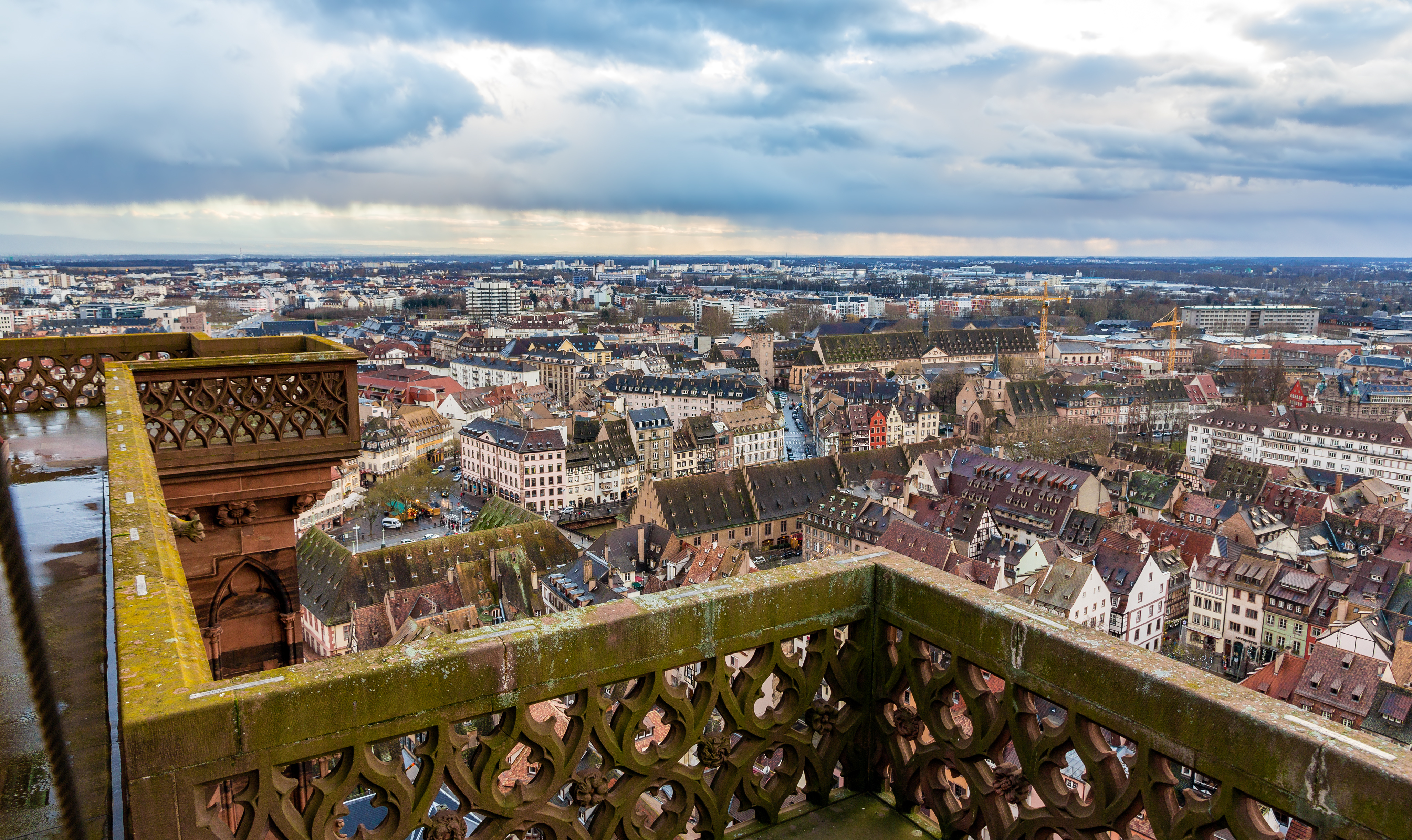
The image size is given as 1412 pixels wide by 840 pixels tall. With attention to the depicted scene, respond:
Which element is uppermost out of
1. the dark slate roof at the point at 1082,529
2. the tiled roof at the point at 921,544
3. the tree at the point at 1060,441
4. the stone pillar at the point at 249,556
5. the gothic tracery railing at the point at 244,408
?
the gothic tracery railing at the point at 244,408

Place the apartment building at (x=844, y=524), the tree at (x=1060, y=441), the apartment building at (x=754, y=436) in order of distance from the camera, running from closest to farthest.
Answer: the apartment building at (x=844, y=524) < the tree at (x=1060, y=441) < the apartment building at (x=754, y=436)

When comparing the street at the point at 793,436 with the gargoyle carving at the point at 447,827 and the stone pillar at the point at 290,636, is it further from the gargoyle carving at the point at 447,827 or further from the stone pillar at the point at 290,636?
the gargoyle carving at the point at 447,827

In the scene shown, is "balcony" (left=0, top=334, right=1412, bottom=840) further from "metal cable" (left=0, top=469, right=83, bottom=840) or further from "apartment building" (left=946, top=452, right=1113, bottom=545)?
"apartment building" (left=946, top=452, right=1113, bottom=545)

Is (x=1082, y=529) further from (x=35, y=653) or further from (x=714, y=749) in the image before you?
(x=35, y=653)

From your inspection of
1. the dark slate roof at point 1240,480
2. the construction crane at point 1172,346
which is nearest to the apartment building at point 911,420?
the dark slate roof at point 1240,480

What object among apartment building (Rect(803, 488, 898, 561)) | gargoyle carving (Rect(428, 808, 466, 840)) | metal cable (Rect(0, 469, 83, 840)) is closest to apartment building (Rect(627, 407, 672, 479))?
apartment building (Rect(803, 488, 898, 561))

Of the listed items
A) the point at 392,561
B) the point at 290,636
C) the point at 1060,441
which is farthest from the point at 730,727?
the point at 1060,441
